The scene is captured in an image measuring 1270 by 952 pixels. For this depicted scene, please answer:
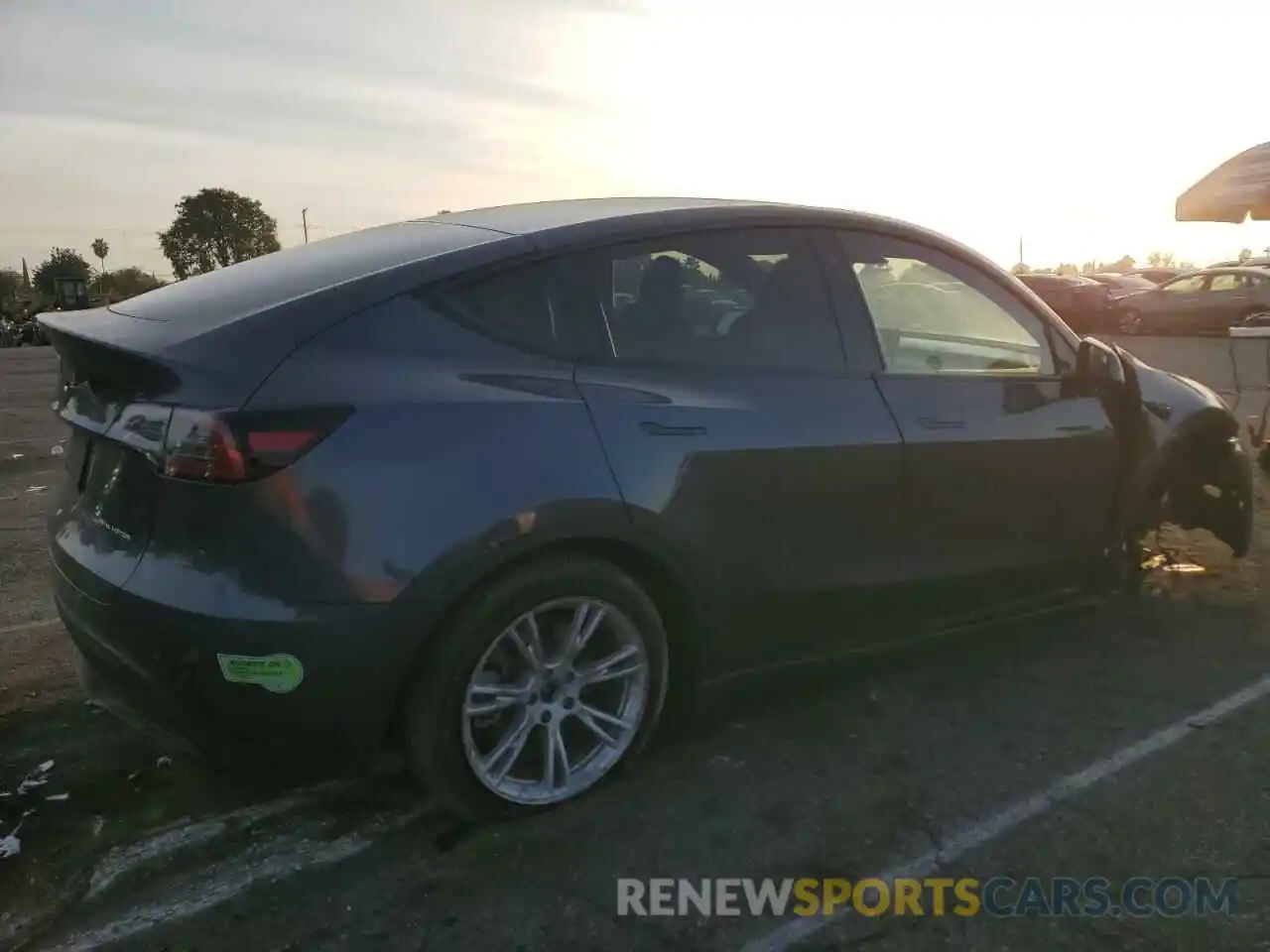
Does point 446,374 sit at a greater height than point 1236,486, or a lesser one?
greater

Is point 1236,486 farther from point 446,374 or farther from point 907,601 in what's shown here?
point 446,374

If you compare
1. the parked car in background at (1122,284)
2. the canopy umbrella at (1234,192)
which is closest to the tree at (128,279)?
the parked car in background at (1122,284)

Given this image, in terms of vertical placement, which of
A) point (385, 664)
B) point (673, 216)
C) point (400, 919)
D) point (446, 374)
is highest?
point (673, 216)

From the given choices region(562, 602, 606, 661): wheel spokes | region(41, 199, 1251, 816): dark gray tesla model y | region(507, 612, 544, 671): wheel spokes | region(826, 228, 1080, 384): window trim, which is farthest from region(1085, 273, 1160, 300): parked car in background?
region(507, 612, 544, 671): wheel spokes

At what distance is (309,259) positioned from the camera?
3148mm

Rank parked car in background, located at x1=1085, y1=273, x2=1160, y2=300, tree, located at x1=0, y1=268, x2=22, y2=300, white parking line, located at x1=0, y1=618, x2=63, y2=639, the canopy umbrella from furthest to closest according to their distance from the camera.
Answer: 1. tree, located at x1=0, y1=268, x2=22, y2=300
2. parked car in background, located at x1=1085, y1=273, x2=1160, y2=300
3. the canopy umbrella
4. white parking line, located at x1=0, y1=618, x2=63, y2=639

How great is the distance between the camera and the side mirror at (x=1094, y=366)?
3965mm

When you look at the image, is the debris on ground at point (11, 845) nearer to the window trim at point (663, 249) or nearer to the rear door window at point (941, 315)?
the window trim at point (663, 249)


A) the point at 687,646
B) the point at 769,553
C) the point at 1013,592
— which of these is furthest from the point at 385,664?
the point at 1013,592

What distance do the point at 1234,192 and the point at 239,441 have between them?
43.6 feet

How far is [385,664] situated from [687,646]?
0.92m

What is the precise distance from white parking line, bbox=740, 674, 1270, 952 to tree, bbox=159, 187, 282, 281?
74.6m

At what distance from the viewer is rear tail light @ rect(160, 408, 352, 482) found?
242 cm

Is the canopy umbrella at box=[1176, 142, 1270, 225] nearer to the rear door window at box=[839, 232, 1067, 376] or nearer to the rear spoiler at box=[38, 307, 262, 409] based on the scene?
the rear door window at box=[839, 232, 1067, 376]
